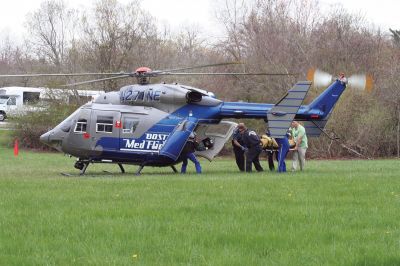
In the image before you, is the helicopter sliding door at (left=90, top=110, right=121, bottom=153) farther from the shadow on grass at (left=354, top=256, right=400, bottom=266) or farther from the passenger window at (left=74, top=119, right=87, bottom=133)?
the shadow on grass at (left=354, top=256, right=400, bottom=266)

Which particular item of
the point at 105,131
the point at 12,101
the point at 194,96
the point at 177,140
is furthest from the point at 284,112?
the point at 12,101

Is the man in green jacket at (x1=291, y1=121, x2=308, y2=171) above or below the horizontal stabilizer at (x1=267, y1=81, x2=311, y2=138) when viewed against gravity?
below

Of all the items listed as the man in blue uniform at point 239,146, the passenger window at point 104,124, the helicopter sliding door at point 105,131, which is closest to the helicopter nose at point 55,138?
the helicopter sliding door at point 105,131

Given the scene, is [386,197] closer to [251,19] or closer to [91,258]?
[91,258]

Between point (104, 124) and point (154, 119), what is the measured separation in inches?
58.2

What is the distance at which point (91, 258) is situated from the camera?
7.44m

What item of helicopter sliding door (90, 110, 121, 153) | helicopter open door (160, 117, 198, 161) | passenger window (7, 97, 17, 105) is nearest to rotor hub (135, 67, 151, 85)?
helicopter sliding door (90, 110, 121, 153)

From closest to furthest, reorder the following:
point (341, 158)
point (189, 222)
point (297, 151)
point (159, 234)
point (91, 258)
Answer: point (91, 258), point (159, 234), point (189, 222), point (297, 151), point (341, 158)

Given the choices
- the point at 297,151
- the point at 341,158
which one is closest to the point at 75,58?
the point at 341,158

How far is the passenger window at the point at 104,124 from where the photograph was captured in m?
20.3

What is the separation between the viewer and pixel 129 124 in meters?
20.3

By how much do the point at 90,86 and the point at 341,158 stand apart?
22.8m

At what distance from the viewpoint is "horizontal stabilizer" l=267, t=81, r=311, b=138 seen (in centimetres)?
1981

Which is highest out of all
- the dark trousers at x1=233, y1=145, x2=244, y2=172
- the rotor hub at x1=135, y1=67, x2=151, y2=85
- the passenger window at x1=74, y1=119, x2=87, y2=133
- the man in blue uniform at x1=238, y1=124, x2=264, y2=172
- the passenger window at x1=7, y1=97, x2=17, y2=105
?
the rotor hub at x1=135, y1=67, x2=151, y2=85
